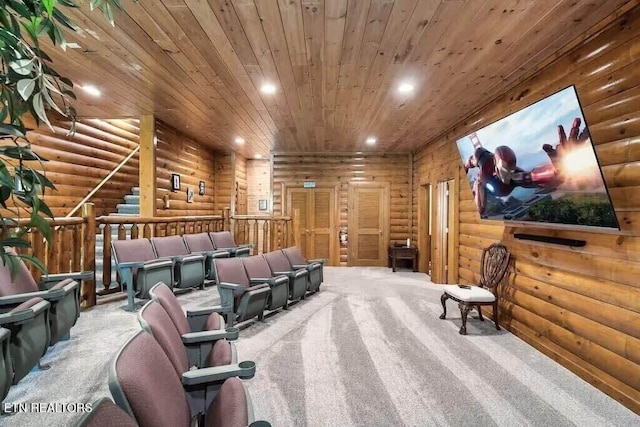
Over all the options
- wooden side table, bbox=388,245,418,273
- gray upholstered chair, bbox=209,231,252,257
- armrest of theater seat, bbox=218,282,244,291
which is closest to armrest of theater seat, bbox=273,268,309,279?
armrest of theater seat, bbox=218,282,244,291

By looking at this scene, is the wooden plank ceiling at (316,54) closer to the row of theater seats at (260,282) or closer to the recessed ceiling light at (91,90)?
the recessed ceiling light at (91,90)

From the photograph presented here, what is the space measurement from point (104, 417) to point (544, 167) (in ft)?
10.4

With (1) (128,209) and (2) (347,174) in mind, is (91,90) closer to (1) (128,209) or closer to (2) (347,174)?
(1) (128,209)

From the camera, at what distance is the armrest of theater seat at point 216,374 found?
4.42ft

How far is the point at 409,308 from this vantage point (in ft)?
14.5

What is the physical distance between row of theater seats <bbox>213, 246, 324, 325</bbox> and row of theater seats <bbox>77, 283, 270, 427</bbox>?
102cm

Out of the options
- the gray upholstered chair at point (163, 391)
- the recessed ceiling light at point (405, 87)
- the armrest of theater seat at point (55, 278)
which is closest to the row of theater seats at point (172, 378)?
the gray upholstered chair at point (163, 391)

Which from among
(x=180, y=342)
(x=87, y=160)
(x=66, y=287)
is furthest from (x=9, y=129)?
(x=87, y=160)

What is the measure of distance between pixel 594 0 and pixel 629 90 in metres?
0.63

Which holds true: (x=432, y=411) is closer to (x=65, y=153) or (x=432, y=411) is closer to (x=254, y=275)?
(x=254, y=275)

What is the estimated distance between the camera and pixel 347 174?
7.91 m

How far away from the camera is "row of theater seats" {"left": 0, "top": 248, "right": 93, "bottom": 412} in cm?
177

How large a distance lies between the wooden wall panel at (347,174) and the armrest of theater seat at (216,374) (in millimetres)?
6541

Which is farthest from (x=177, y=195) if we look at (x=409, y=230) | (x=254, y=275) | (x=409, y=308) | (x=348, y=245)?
(x=409, y=230)
